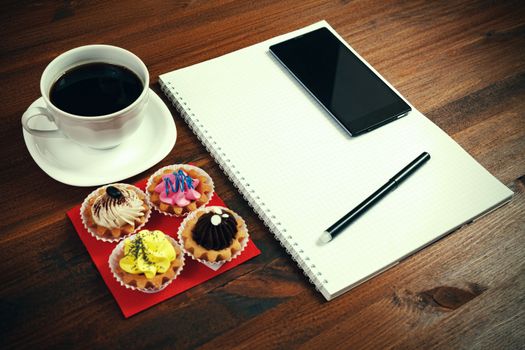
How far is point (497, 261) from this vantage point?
0.86 meters

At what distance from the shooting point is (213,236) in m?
0.77

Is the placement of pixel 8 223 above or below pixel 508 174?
below

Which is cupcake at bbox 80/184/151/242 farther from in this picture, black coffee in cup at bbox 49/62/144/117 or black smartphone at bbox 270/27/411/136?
black smartphone at bbox 270/27/411/136

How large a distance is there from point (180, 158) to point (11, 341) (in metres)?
0.38

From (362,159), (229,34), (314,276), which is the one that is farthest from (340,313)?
(229,34)

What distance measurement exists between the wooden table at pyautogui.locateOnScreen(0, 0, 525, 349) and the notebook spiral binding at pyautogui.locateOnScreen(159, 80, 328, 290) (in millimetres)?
14

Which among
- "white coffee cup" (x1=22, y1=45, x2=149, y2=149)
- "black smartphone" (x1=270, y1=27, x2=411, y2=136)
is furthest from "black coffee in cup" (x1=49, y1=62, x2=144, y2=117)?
"black smartphone" (x1=270, y1=27, x2=411, y2=136)

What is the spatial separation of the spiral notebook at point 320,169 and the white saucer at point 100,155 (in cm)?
7

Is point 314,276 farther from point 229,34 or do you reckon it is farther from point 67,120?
point 229,34

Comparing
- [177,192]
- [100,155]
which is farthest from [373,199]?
[100,155]

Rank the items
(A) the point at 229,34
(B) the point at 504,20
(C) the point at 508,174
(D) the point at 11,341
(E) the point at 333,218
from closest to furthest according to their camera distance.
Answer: (D) the point at 11,341 < (E) the point at 333,218 < (C) the point at 508,174 < (A) the point at 229,34 < (B) the point at 504,20

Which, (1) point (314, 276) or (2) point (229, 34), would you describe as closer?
(1) point (314, 276)

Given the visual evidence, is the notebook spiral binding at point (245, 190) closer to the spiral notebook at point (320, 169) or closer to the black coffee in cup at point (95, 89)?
the spiral notebook at point (320, 169)

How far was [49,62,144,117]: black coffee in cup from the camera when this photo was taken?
0.80 metres
